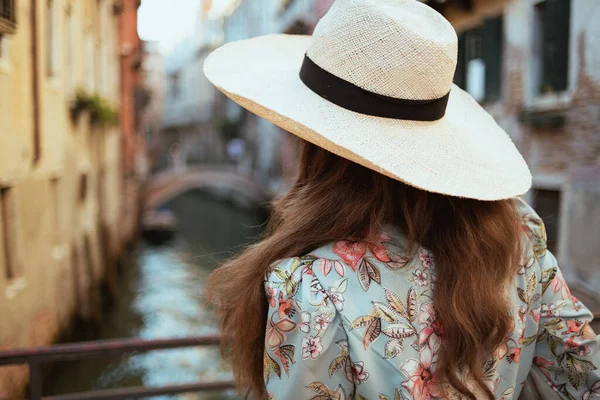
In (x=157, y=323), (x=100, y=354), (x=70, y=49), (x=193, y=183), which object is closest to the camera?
(x=100, y=354)

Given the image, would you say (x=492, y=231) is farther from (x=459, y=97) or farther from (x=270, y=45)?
(x=270, y=45)

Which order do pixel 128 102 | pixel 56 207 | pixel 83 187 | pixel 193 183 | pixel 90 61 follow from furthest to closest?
pixel 193 183, pixel 128 102, pixel 90 61, pixel 83 187, pixel 56 207

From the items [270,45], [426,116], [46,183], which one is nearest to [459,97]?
[426,116]

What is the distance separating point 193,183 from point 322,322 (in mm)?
19740

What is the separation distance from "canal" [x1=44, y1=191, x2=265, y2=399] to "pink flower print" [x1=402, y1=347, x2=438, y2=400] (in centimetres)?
98

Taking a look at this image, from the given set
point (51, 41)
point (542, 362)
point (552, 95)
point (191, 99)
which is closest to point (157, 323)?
point (51, 41)

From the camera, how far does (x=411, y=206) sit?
909mm

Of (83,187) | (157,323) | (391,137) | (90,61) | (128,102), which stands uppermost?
(391,137)

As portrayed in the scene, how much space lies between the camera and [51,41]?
17.6 ft

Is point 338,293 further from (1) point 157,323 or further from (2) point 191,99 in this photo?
(2) point 191,99

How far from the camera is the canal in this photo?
21.6 ft

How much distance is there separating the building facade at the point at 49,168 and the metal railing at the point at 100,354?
1.99 m

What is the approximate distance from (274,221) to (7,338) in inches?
135

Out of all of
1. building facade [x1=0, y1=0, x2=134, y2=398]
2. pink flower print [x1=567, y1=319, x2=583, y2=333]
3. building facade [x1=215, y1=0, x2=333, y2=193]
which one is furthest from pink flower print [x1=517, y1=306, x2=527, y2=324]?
building facade [x1=215, y1=0, x2=333, y2=193]
